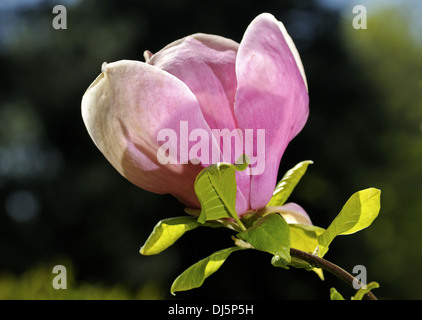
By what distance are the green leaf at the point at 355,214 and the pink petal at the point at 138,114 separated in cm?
11

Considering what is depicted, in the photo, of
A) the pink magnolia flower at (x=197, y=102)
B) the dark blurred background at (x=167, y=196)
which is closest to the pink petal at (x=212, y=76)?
the pink magnolia flower at (x=197, y=102)

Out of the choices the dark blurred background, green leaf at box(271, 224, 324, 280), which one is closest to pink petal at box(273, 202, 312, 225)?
A: green leaf at box(271, 224, 324, 280)

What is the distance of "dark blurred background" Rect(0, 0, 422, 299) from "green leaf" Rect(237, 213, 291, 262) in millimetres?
4293

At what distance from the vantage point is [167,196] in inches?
192

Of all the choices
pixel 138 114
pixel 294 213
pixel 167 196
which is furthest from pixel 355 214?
pixel 167 196

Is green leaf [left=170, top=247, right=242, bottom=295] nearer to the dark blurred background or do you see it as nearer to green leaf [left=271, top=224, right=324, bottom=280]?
green leaf [left=271, top=224, right=324, bottom=280]

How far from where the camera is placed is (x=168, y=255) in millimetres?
4746

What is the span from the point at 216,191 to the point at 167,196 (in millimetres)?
4538

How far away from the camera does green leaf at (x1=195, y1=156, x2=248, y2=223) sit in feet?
1.15

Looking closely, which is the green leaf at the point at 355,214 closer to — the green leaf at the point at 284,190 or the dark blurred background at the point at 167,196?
the green leaf at the point at 284,190

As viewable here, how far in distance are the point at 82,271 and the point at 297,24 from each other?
11.3ft

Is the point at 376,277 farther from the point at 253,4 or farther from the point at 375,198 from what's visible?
the point at 375,198

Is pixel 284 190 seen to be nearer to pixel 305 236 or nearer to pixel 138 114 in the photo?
pixel 305 236

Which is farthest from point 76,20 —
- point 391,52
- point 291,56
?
point 291,56
